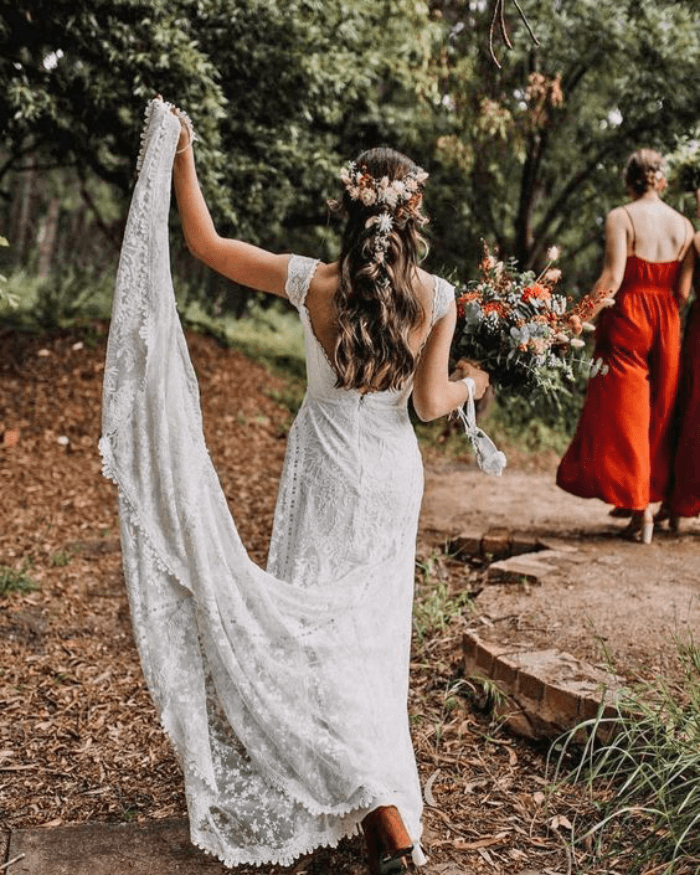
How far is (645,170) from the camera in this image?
18.4 ft

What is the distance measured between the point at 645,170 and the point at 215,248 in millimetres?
3499

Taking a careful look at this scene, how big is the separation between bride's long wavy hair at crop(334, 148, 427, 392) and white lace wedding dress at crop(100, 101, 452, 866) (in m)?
0.17

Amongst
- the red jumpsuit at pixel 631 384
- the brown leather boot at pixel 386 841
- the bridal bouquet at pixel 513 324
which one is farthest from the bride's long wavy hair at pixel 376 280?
the red jumpsuit at pixel 631 384

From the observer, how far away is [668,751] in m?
3.25

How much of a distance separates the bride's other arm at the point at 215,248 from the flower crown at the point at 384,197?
35 cm

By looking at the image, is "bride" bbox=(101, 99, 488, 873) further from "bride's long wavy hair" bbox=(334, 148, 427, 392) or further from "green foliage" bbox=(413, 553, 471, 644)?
"green foliage" bbox=(413, 553, 471, 644)

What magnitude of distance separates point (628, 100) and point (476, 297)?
236 inches

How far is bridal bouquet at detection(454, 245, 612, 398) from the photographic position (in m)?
3.73

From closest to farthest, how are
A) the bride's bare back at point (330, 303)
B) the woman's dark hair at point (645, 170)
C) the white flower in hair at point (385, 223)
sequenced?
the white flower in hair at point (385, 223), the bride's bare back at point (330, 303), the woman's dark hair at point (645, 170)

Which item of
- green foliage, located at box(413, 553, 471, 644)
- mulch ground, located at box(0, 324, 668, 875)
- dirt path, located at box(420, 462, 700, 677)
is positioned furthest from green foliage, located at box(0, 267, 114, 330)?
green foliage, located at box(413, 553, 471, 644)

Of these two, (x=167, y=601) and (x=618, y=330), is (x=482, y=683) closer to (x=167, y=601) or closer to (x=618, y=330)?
(x=167, y=601)

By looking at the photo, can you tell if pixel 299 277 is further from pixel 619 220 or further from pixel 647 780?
pixel 619 220

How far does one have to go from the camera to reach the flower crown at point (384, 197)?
2.84 meters

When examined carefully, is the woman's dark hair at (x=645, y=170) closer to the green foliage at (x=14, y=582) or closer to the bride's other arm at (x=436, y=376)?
the bride's other arm at (x=436, y=376)
